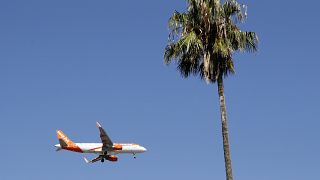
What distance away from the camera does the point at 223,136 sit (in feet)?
96.4

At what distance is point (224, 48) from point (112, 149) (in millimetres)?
77083

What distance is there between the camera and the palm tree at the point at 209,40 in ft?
102

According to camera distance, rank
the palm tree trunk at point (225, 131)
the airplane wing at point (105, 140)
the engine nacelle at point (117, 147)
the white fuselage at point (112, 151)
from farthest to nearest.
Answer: the white fuselage at point (112, 151), the engine nacelle at point (117, 147), the airplane wing at point (105, 140), the palm tree trunk at point (225, 131)

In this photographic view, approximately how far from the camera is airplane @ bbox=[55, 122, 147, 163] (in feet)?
332

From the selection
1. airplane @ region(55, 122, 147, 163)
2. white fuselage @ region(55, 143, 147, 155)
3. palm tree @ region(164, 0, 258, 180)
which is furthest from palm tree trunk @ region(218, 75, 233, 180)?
white fuselage @ region(55, 143, 147, 155)

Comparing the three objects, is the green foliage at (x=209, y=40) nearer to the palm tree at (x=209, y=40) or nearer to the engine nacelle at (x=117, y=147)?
the palm tree at (x=209, y=40)

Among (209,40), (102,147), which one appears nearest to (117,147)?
(102,147)

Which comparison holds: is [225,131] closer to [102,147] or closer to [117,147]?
[102,147]

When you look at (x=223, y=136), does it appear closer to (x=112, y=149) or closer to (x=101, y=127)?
(x=101, y=127)

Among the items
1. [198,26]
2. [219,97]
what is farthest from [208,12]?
[219,97]

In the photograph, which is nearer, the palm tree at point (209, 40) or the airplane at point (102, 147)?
the palm tree at point (209, 40)

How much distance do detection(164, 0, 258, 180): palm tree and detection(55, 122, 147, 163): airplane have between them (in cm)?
6538

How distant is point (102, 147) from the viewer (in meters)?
105

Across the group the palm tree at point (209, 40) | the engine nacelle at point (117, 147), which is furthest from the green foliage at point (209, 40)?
the engine nacelle at point (117, 147)
